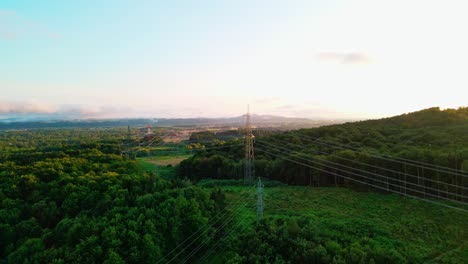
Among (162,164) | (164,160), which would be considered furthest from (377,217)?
(164,160)

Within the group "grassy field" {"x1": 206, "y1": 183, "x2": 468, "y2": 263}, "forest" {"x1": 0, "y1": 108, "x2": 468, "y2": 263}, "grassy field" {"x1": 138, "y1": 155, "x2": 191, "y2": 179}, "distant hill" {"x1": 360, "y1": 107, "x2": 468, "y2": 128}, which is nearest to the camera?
"forest" {"x1": 0, "y1": 108, "x2": 468, "y2": 263}

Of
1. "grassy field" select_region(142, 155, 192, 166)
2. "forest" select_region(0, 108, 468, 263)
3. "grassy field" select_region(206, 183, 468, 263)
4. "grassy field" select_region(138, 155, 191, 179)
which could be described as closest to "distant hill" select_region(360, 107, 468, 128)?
"forest" select_region(0, 108, 468, 263)

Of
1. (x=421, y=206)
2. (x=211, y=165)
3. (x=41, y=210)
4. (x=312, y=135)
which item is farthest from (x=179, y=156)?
(x=421, y=206)

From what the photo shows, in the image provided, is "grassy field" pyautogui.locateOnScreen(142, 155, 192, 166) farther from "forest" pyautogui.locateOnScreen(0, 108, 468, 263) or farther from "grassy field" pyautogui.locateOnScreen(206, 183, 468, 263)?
"grassy field" pyautogui.locateOnScreen(206, 183, 468, 263)

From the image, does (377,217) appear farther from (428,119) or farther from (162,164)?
(162,164)

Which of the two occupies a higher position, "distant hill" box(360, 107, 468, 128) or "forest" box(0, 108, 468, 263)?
"distant hill" box(360, 107, 468, 128)

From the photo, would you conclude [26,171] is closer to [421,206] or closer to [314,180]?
[314,180]

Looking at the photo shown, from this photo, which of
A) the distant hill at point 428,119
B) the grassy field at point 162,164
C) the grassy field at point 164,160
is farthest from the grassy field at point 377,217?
the grassy field at point 164,160
